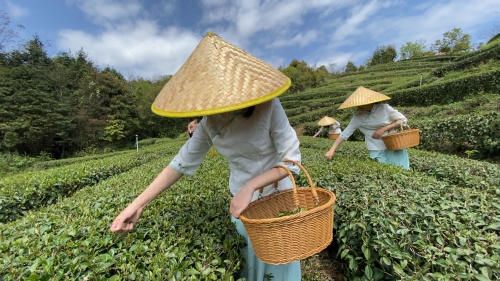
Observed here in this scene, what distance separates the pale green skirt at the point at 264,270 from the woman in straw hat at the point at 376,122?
2385mm

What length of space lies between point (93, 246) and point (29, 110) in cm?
2895

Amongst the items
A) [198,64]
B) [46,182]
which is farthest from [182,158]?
[46,182]

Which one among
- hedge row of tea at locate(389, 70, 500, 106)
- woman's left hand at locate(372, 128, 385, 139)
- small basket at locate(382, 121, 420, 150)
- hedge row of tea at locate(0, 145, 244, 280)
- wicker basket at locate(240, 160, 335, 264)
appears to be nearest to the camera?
wicker basket at locate(240, 160, 335, 264)

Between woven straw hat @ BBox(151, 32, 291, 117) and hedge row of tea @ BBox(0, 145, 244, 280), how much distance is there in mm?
775

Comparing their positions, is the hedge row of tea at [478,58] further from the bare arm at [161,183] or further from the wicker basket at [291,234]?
the bare arm at [161,183]

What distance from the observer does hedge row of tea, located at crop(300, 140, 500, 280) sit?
4.06 ft

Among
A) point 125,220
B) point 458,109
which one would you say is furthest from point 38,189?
point 458,109

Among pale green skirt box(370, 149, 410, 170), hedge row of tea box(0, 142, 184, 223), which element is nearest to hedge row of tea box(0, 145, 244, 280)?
hedge row of tea box(0, 142, 184, 223)

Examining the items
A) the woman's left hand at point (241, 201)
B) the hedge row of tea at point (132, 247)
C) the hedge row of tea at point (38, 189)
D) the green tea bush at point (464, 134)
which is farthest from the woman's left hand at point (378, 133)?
the green tea bush at point (464, 134)

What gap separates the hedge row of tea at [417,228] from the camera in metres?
1.24

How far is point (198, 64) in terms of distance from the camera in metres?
1.29

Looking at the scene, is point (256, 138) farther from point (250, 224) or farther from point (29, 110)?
point (29, 110)

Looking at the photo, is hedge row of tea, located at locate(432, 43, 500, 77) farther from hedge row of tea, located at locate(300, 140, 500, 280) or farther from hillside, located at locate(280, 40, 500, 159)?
hedge row of tea, located at locate(300, 140, 500, 280)

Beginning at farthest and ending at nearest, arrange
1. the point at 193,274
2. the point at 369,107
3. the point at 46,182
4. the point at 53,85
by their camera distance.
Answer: the point at 53,85 < the point at 46,182 < the point at 369,107 < the point at 193,274
